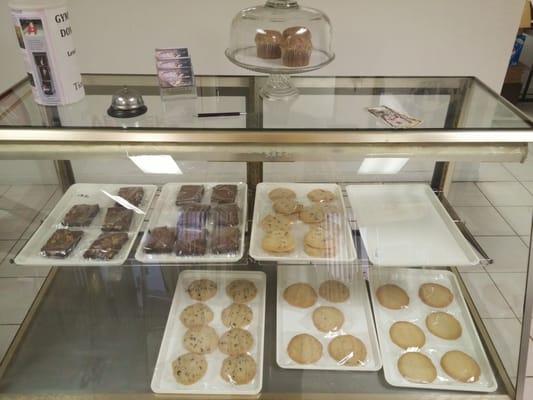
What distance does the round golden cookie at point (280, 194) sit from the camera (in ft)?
5.06

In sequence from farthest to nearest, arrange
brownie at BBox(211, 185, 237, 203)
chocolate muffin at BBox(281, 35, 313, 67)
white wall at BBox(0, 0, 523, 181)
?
white wall at BBox(0, 0, 523, 181) → brownie at BBox(211, 185, 237, 203) → chocolate muffin at BBox(281, 35, 313, 67)

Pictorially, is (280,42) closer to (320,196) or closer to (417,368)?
(320,196)

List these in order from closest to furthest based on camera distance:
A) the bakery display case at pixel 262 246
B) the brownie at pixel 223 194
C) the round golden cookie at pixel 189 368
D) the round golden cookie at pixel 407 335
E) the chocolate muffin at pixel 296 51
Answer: the bakery display case at pixel 262 246 → the chocolate muffin at pixel 296 51 → the round golden cookie at pixel 189 368 → the round golden cookie at pixel 407 335 → the brownie at pixel 223 194

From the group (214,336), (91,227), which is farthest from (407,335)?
(91,227)

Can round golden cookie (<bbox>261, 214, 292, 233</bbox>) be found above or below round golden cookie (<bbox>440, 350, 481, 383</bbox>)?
above

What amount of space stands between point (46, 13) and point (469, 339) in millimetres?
1558

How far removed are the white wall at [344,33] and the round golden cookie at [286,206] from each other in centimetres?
124

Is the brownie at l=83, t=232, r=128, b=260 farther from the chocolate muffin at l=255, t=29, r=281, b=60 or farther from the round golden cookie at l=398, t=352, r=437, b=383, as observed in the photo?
the round golden cookie at l=398, t=352, r=437, b=383

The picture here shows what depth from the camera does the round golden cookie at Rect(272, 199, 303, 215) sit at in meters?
1.49

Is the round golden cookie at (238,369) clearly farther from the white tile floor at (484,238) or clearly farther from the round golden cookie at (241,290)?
the white tile floor at (484,238)

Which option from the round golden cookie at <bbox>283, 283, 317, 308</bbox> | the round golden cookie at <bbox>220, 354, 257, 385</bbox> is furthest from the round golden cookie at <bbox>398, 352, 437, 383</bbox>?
the round golden cookie at <bbox>220, 354, 257, 385</bbox>

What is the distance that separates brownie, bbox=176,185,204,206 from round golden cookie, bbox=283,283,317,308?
0.47 m

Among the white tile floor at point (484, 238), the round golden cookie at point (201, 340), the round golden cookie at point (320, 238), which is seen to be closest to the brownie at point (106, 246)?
the white tile floor at point (484, 238)

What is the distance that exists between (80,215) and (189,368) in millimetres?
632
